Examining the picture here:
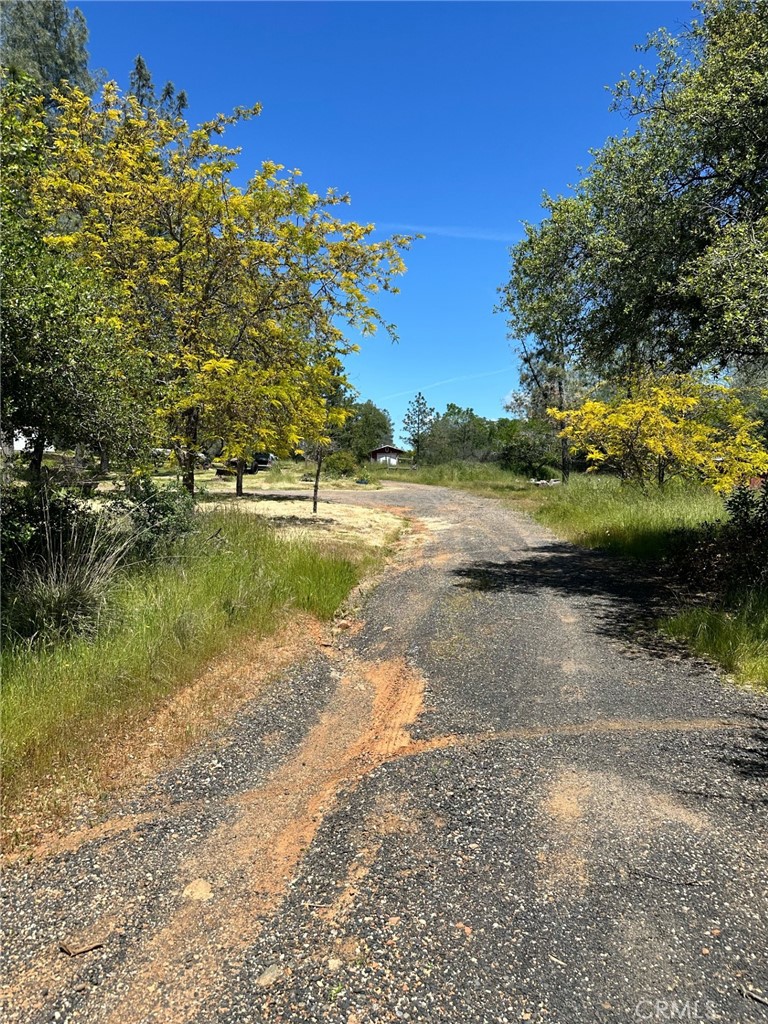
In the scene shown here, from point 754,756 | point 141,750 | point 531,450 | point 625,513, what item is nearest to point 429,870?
point 141,750

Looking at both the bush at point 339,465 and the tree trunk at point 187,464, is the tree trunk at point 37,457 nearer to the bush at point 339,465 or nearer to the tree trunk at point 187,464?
the tree trunk at point 187,464

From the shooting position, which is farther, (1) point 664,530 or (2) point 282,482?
(2) point 282,482

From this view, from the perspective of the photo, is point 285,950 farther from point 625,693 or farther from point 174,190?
point 174,190

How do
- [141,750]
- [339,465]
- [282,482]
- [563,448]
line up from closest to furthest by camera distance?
[141,750], [563,448], [282,482], [339,465]

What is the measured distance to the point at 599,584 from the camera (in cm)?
857

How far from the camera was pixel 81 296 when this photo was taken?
5352 millimetres

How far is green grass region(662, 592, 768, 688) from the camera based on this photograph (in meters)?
5.01

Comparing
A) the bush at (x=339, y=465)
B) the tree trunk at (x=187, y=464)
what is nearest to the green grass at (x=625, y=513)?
the tree trunk at (x=187, y=464)

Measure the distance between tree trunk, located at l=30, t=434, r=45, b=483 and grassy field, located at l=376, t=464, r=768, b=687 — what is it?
7067 millimetres

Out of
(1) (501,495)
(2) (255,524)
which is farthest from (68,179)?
(1) (501,495)

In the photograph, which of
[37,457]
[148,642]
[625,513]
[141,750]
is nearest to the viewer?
[141,750]

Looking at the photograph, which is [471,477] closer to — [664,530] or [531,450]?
[531,450]

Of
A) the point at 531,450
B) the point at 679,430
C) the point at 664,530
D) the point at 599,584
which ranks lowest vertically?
the point at 599,584

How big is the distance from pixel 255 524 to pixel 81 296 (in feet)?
17.9
